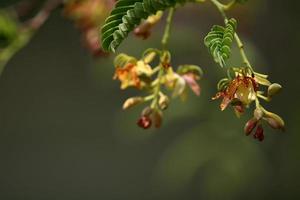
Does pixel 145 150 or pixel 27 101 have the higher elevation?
pixel 27 101

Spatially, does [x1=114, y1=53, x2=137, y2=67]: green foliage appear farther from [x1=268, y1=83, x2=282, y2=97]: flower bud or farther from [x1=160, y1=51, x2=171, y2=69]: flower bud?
[x1=268, y1=83, x2=282, y2=97]: flower bud

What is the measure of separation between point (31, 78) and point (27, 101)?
0.39ft

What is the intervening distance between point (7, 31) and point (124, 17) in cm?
48

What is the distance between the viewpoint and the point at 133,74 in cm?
67

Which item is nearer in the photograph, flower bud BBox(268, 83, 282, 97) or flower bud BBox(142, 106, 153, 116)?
flower bud BBox(268, 83, 282, 97)

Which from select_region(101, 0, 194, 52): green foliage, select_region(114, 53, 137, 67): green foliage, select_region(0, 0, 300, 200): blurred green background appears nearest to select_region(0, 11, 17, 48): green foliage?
select_region(114, 53, 137, 67): green foliage

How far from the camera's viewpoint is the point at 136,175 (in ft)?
10.4

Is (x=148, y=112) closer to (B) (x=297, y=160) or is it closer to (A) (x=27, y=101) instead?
(B) (x=297, y=160)

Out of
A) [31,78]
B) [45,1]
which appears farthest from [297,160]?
[31,78]

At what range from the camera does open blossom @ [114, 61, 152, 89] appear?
663 millimetres

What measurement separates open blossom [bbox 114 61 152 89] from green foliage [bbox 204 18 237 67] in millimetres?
153

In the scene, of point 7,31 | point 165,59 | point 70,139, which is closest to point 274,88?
point 165,59

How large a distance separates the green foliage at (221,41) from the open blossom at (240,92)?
0.04m

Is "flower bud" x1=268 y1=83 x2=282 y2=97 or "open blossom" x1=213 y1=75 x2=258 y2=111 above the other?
"open blossom" x1=213 y1=75 x2=258 y2=111
